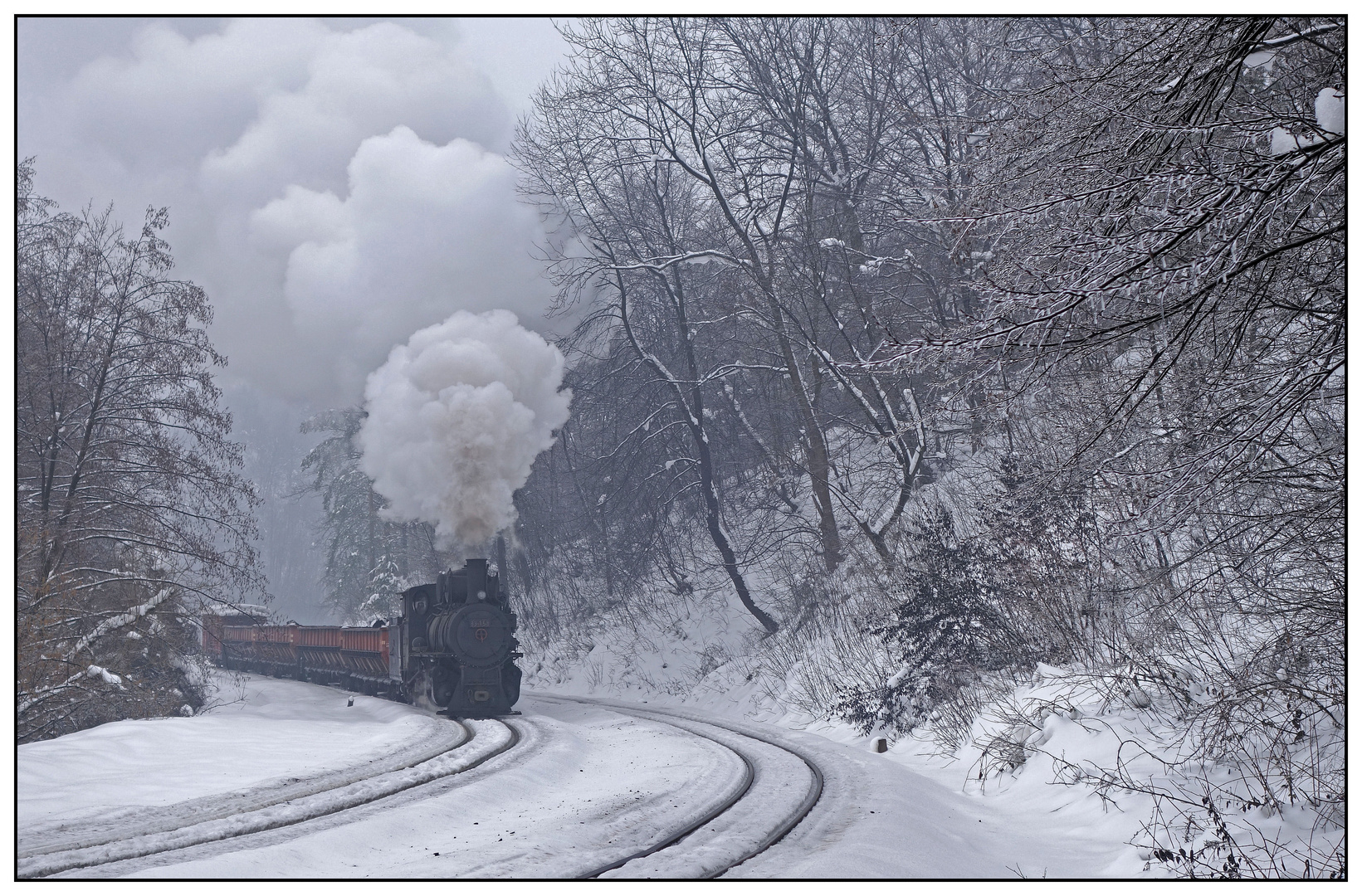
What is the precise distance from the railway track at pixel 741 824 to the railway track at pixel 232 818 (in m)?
2.78

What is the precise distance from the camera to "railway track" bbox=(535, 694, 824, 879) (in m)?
5.27

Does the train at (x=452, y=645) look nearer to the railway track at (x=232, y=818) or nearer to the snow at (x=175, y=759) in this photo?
the snow at (x=175, y=759)

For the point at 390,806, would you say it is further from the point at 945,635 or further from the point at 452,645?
the point at 452,645

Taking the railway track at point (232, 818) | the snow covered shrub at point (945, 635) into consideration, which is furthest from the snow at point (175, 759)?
the snow covered shrub at point (945, 635)

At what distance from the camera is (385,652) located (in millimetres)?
20047

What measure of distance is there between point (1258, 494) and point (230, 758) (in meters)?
9.60

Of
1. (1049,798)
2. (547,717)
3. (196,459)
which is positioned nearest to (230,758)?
(547,717)

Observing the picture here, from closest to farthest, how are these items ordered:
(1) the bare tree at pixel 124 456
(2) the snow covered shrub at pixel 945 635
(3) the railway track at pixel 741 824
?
1. (3) the railway track at pixel 741 824
2. (2) the snow covered shrub at pixel 945 635
3. (1) the bare tree at pixel 124 456

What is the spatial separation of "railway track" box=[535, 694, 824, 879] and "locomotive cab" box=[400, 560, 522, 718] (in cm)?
668

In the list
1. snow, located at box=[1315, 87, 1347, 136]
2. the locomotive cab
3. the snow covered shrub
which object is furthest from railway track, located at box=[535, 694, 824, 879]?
the locomotive cab

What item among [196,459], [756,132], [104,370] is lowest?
[196,459]

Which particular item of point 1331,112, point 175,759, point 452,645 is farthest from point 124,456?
point 1331,112

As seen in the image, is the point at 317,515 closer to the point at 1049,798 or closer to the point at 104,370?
the point at 104,370

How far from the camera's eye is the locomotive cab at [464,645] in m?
16.7
